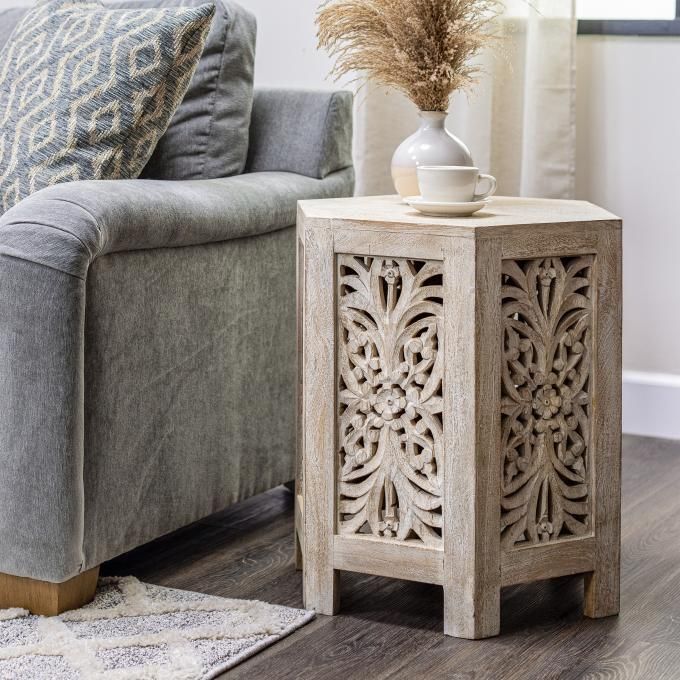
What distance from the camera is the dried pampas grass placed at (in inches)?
69.3

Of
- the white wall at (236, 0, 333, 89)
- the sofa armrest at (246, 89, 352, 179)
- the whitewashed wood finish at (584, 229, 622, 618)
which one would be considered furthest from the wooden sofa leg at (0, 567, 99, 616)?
the white wall at (236, 0, 333, 89)

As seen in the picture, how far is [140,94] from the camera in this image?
1.76 meters

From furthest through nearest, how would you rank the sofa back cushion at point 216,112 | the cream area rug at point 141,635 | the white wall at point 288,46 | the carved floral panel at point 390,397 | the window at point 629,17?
the white wall at point 288,46
the window at point 629,17
the sofa back cushion at point 216,112
the carved floral panel at point 390,397
the cream area rug at point 141,635

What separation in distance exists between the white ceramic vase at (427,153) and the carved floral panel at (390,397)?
0.93 feet

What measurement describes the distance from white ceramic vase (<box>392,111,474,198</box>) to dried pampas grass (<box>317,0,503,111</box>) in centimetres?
3

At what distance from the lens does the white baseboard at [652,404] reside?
8.48 feet

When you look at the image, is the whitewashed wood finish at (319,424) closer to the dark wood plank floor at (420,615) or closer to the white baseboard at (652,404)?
the dark wood plank floor at (420,615)

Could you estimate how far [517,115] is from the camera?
2590mm

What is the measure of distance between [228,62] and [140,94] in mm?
297

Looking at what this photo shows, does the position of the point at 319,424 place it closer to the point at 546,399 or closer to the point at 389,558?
the point at 389,558

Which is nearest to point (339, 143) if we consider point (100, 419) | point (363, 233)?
point (363, 233)

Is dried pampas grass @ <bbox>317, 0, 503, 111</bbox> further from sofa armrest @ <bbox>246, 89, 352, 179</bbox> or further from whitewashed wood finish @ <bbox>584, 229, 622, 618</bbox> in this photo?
whitewashed wood finish @ <bbox>584, 229, 622, 618</bbox>

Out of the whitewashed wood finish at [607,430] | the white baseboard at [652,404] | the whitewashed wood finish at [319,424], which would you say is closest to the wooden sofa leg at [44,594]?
the whitewashed wood finish at [319,424]

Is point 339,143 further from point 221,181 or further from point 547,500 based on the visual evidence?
point 547,500
